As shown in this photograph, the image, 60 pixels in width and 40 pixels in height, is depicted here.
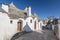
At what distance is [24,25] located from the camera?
27.7m

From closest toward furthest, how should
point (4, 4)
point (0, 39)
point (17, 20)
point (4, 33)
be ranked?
point (0, 39), point (4, 33), point (4, 4), point (17, 20)

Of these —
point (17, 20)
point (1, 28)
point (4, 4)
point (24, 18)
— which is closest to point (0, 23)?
point (1, 28)

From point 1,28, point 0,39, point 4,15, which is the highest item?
point 4,15

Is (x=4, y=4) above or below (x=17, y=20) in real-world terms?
above

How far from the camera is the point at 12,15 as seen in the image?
90.0ft

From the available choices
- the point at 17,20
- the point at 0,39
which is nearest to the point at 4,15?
the point at 0,39

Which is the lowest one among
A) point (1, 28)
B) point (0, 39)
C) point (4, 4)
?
point (0, 39)

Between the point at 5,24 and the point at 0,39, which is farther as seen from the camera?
the point at 5,24

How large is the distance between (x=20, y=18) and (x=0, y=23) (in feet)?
41.5

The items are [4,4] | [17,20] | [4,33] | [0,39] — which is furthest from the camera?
[17,20]

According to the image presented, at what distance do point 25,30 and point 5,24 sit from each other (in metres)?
11.3

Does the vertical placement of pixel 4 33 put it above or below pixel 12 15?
below

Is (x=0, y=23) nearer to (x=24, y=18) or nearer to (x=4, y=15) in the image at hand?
(x=4, y=15)

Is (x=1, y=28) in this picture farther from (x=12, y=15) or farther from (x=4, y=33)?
(x=12, y=15)
